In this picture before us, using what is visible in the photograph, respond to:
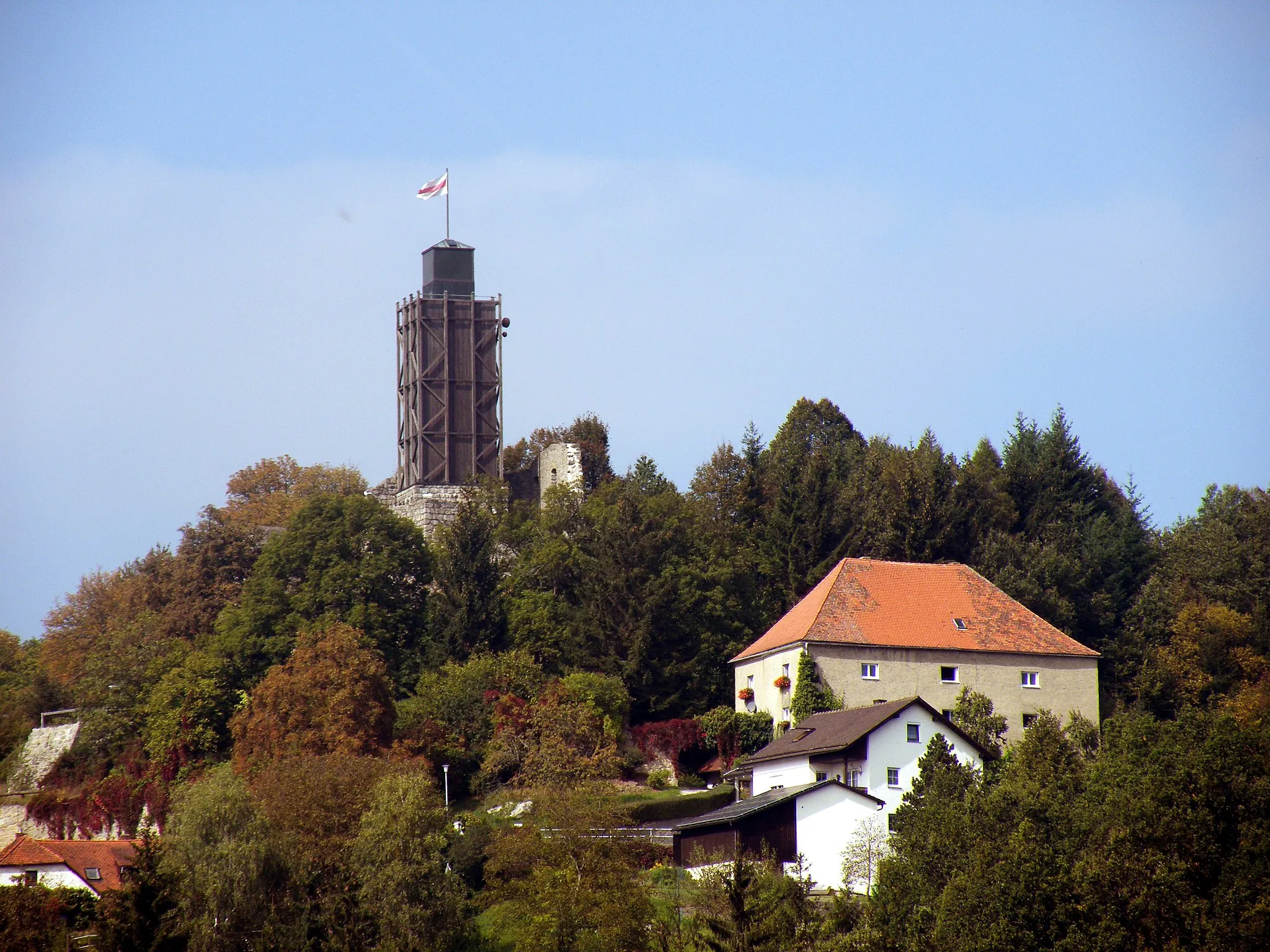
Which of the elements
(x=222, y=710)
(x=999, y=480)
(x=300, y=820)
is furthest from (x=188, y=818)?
(x=999, y=480)

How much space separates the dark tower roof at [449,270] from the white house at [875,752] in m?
33.1

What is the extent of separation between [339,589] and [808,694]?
52.1 feet

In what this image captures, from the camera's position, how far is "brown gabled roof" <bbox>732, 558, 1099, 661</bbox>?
5266cm

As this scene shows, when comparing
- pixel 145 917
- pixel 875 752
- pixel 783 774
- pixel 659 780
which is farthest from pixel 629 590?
pixel 145 917

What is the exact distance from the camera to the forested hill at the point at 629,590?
2147 inches

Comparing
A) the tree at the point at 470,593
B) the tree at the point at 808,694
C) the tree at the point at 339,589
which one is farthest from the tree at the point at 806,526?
the tree at the point at 339,589

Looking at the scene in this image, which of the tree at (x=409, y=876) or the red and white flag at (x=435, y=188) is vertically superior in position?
the red and white flag at (x=435, y=188)

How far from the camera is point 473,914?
4025 centimetres

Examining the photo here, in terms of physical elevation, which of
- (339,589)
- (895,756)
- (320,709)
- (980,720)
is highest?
(339,589)

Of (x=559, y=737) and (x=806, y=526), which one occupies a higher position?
(x=806, y=526)

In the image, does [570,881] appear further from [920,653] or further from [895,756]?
[920,653]

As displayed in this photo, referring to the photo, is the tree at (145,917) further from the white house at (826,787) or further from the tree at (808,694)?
the tree at (808,694)

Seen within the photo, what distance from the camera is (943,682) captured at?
52.4 metres

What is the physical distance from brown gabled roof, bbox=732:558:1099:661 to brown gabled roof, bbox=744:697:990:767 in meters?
4.20
